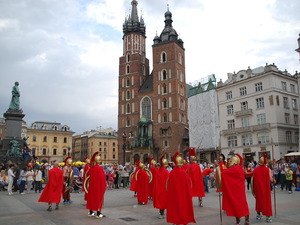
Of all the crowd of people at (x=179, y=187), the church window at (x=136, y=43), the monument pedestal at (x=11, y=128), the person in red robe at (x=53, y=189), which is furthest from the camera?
the church window at (x=136, y=43)

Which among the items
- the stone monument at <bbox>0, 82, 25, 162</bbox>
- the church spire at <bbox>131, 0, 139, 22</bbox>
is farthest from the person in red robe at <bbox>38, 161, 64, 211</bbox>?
the church spire at <bbox>131, 0, 139, 22</bbox>

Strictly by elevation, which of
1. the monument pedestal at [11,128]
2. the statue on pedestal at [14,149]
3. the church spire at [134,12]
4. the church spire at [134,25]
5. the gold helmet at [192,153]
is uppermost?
the church spire at [134,12]

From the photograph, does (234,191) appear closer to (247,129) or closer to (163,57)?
(247,129)

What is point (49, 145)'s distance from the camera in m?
75.6

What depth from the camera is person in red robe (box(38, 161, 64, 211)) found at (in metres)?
10.2

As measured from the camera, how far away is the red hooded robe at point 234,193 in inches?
296

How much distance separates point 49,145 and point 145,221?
7275 centimetres

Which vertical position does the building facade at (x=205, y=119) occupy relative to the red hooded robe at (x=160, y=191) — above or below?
above

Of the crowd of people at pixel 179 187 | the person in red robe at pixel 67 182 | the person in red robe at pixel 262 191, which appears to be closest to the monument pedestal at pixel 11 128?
the crowd of people at pixel 179 187

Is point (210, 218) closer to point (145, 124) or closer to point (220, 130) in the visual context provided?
point (220, 130)

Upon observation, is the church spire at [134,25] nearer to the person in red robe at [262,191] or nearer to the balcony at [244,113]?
the balcony at [244,113]


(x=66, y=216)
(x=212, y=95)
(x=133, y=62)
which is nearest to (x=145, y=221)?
(x=66, y=216)

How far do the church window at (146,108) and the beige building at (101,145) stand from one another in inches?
1116

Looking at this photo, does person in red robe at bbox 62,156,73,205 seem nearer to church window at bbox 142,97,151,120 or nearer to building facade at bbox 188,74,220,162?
building facade at bbox 188,74,220,162
